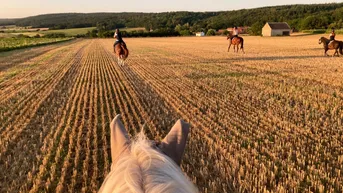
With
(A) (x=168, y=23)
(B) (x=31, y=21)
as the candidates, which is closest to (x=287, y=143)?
(A) (x=168, y=23)

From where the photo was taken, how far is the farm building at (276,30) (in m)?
79.0

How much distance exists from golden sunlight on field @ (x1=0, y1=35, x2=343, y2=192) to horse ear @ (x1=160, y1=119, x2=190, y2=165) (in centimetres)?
266

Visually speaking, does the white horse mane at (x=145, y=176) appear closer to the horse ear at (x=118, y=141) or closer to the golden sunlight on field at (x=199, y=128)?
the horse ear at (x=118, y=141)

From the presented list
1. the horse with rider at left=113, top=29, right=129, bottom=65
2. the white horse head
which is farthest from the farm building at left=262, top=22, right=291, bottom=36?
the white horse head

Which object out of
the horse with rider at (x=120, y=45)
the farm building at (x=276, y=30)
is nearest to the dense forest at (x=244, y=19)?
the farm building at (x=276, y=30)

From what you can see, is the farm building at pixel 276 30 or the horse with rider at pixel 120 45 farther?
the farm building at pixel 276 30

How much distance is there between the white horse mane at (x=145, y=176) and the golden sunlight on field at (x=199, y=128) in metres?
3.22

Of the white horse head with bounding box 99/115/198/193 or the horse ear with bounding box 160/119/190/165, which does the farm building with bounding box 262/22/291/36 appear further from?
the white horse head with bounding box 99/115/198/193

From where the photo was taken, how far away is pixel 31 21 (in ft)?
648

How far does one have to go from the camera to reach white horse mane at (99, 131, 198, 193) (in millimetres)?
1139

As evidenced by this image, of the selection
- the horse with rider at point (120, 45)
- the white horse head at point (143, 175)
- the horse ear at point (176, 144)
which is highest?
the white horse head at point (143, 175)

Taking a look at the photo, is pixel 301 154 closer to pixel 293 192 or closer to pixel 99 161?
pixel 293 192

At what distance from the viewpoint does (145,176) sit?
1.23 meters

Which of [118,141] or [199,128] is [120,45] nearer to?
[199,128]
